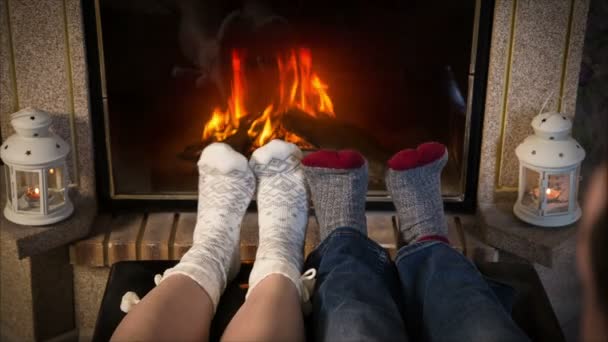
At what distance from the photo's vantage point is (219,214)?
58.4 inches

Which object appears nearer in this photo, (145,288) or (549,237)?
(145,288)

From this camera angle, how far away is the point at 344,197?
57.0 inches

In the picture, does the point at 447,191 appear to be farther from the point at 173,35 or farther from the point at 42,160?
the point at 42,160

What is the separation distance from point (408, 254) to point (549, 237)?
1.80ft

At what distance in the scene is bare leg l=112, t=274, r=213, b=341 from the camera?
1.00 m

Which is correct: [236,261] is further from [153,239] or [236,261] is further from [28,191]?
[28,191]

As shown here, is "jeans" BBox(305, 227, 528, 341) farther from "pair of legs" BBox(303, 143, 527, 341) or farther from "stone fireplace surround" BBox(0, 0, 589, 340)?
"stone fireplace surround" BBox(0, 0, 589, 340)

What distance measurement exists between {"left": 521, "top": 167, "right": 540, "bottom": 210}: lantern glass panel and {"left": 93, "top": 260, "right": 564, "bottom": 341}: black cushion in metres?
0.36

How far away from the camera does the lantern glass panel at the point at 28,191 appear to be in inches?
66.2

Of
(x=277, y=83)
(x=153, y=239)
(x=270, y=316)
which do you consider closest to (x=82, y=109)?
(x=153, y=239)

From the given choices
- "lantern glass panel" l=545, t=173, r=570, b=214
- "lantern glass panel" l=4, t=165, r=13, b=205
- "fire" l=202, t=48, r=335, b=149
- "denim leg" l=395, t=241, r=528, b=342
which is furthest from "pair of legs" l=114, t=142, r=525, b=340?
"lantern glass panel" l=4, t=165, r=13, b=205

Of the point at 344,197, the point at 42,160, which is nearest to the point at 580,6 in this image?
the point at 344,197

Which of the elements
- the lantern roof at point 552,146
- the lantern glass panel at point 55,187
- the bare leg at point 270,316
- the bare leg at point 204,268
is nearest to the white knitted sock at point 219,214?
the bare leg at point 204,268

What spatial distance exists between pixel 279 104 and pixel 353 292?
2.54 feet
